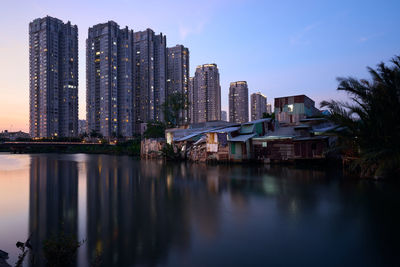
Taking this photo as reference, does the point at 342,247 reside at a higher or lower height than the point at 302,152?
lower

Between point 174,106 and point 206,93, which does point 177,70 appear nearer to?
point 206,93

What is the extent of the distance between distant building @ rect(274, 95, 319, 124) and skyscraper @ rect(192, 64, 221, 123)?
13074 centimetres

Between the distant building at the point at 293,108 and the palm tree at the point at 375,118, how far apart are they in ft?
45.4

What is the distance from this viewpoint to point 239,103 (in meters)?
173

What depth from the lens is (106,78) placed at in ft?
406

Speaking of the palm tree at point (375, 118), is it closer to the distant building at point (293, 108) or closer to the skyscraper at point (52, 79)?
the distant building at point (293, 108)

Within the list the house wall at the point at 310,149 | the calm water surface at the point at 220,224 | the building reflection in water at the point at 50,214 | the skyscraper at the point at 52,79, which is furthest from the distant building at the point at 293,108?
the skyscraper at the point at 52,79

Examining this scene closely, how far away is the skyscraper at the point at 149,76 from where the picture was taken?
13788 cm

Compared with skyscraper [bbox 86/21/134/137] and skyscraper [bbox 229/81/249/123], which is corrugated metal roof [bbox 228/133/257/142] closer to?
skyscraper [bbox 86/21/134/137]

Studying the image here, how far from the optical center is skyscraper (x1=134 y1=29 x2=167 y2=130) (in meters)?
138

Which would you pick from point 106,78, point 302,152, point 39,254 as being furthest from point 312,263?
point 106,78

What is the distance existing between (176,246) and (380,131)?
14.8 metres

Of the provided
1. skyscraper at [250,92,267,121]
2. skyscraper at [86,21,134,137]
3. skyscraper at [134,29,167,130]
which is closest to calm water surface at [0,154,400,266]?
skyscraper at [86,21,134,137]

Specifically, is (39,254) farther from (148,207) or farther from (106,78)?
(106,78)
